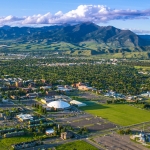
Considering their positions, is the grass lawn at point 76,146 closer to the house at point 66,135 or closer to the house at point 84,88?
Result: the house at point 66,135

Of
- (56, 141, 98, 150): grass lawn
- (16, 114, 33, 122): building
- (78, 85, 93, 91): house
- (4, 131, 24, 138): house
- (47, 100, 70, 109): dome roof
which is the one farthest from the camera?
(78, 85, 93, 91): house

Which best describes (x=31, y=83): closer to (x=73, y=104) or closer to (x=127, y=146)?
(x=73, y=104)

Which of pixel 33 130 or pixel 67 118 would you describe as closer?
pixel 33 130

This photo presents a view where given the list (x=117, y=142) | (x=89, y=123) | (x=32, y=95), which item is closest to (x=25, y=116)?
(x=89, y=123)

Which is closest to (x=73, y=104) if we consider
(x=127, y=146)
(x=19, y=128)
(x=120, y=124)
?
(x=120, y=124)

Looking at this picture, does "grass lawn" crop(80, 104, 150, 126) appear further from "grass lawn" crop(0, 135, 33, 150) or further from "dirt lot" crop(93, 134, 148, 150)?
"grass lawn" crop(0, 135, 33, 150)

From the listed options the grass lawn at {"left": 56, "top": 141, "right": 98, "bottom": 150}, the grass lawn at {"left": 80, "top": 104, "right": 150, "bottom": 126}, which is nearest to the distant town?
the grass lawn at {"left": 80, "top": 104, "right": 150, "bottom": 126}
